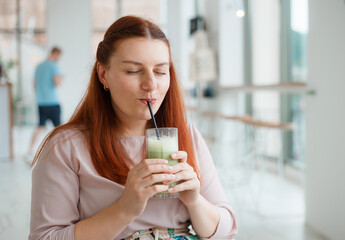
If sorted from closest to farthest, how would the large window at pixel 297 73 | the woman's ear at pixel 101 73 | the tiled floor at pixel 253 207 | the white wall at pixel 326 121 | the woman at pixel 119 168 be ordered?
the woman at pixel 119 168 → the woman's ear at pixel 101 73 → the white wall at pixel 326 121 → the tiled floor at pixel 253 207 → the large window at pixel 297 73

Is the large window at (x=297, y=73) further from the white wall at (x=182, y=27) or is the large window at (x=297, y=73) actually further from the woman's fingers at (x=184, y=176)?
the white wall at (x=182, y=27)

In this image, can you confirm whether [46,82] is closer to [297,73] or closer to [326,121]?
[297,73]

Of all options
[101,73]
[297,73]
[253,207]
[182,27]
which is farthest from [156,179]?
[182,27]

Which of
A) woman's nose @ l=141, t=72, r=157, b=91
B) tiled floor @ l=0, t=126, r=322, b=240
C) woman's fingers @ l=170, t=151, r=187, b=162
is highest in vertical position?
woman's nose @ l=141, t=72, r=157, b=91

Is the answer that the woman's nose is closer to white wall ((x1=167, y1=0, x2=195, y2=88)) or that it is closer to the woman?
the woman

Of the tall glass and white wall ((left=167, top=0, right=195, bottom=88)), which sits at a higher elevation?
white wall ((left=167, top=0, right=195, bottom=88))

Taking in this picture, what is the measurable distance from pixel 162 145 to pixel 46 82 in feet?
15.6

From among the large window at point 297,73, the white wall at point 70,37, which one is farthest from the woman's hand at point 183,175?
the white wall at point 70,37

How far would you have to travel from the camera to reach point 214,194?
1241mm

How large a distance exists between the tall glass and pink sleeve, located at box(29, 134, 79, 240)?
0.81 feet

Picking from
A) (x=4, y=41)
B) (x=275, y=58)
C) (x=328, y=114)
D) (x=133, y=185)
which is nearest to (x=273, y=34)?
(x=275, y=58)

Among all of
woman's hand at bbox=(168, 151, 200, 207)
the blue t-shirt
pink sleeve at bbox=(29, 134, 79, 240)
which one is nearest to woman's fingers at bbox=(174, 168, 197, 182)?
woman's hand at bbox=(168, 151, 200, 207)

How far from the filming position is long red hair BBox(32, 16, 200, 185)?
1118 millimetres

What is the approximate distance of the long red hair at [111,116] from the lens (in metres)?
1.12
